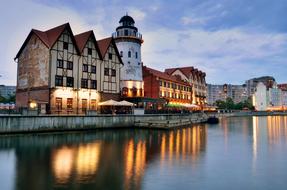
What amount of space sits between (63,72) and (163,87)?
35718 mm

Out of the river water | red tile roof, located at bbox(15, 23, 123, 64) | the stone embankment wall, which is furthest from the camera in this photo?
red tile roof, located at bbox(15, 23, 123, 64)

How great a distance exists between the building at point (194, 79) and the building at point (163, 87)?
7048 millimetres

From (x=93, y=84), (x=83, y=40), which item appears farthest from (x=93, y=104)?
(x=83, y=40)

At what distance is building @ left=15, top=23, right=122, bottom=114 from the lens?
4381 centimetres

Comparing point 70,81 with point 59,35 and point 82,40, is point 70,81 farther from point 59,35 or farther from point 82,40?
point 82,40

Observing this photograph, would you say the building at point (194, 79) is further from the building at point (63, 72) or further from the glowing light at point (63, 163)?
the glowing light at point (63, 163)

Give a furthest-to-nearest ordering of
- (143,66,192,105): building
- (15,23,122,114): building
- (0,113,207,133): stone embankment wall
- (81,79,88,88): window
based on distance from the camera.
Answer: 1. (143,66,192,105): building
2. (81,79,88,88): window
3. (15,23,122,114): building
4. (0,113,207,133): stone embankment wall

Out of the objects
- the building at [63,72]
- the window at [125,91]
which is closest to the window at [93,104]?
the building at [63,72]

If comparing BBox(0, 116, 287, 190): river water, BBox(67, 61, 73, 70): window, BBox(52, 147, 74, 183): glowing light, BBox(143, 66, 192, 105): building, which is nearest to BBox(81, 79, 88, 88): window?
BBox(67, 61, 73, 70): window

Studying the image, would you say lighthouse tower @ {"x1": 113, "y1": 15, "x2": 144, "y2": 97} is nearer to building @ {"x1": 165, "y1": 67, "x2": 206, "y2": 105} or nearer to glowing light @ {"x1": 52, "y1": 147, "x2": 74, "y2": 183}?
glowing light @ {"x1": 52, "y1": 147, "x2": 74, "y2": 183}

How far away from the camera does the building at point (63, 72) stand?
43812mm

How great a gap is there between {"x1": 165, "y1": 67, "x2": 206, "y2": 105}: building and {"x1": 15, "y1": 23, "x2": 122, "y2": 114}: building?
1861 inches

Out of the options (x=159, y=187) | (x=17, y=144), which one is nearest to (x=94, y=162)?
(x=159, y=187)

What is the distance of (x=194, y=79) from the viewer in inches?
3925
